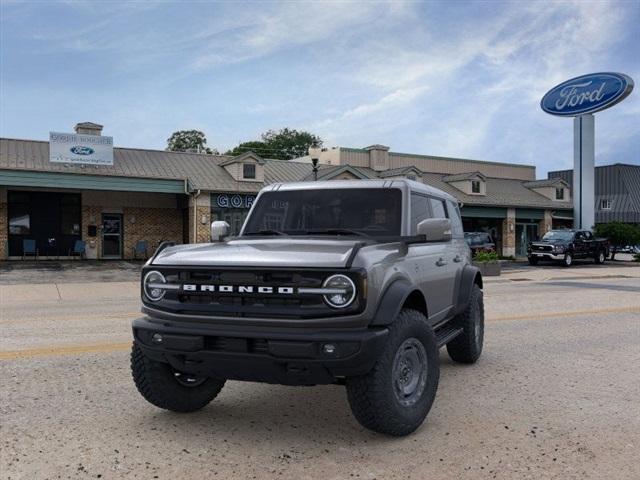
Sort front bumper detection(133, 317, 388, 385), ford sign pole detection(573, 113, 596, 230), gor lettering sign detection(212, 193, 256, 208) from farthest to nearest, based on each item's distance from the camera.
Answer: ford sign pole detection(573, 113, 596, 230), gor lettering sign detection(212, 193, 256, 208), front bumper detection(133, 317, 388, 385)

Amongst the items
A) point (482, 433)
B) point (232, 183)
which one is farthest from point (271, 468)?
point (232, 183)

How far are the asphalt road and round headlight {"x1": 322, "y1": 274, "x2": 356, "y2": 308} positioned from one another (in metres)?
1.04

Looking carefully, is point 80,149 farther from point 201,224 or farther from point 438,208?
point 438,208

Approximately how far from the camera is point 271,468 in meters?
3.80

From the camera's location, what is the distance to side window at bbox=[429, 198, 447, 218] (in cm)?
611

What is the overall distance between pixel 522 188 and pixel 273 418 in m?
43.6

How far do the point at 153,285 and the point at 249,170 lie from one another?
27.6 meters

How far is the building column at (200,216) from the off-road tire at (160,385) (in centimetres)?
2471

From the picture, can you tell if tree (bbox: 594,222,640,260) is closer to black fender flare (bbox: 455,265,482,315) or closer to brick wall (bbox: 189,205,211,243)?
brick wall (bbox: 189,205,211,243)

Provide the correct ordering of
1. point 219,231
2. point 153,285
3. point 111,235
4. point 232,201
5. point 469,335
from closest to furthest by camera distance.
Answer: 1. point 153,285
2. point 219,231
3. point 469,335
4. point 232,201
5. point 111,235

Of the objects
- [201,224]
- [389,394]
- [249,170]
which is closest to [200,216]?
[201,224]

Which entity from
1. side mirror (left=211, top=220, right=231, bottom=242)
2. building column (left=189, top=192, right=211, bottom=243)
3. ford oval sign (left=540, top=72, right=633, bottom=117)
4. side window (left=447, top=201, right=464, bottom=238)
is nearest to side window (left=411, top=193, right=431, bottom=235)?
side window (left=447, top=201, right=464, bottom=238)

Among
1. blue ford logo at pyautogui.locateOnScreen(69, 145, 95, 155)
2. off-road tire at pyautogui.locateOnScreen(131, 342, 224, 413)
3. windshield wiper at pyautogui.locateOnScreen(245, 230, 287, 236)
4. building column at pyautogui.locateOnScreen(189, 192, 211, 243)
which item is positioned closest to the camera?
off-road tire at pyautogui.locateOnScreen(131, 342, 224, 413)

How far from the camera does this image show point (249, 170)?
31547mm
